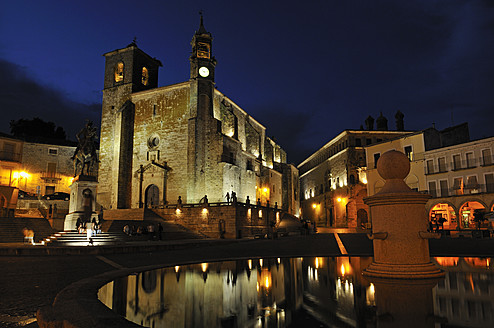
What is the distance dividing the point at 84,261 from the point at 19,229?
49.7ft

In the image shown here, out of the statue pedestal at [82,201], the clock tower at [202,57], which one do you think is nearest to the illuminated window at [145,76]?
the clock tower at [202,57]

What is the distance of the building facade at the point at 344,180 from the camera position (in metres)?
44.5

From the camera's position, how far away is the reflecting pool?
409cm

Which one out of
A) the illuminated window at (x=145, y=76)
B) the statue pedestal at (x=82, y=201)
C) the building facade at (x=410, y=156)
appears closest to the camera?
the statue pedestal at (x=82, y=201)

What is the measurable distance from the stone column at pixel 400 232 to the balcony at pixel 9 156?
42.6 meters

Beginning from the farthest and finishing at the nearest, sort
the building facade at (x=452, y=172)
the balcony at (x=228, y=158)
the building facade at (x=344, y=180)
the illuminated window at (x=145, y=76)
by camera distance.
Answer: the building facade at (x=344, y=180)
the illuminated window at (x=145, y=76)
the balcony at (x=228, y=158)
the building facade at (x=452, y=172)

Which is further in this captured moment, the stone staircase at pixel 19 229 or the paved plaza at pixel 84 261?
the stone staircase at pixel 19 229

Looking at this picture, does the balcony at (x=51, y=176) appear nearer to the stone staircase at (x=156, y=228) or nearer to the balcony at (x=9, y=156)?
the balcony at (x=9, y=156)

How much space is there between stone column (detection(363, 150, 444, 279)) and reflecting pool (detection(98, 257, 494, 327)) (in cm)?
37

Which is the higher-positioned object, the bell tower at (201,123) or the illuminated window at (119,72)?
the illuminated window at (119,72)

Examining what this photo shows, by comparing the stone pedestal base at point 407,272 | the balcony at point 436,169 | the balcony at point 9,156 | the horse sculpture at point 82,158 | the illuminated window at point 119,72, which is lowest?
the stone pedestal base at point 407,272

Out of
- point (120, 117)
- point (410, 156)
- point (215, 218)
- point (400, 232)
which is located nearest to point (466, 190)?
point (410, 156)

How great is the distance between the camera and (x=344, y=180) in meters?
47.0

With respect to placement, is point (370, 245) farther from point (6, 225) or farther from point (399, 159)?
point (6, 225)
